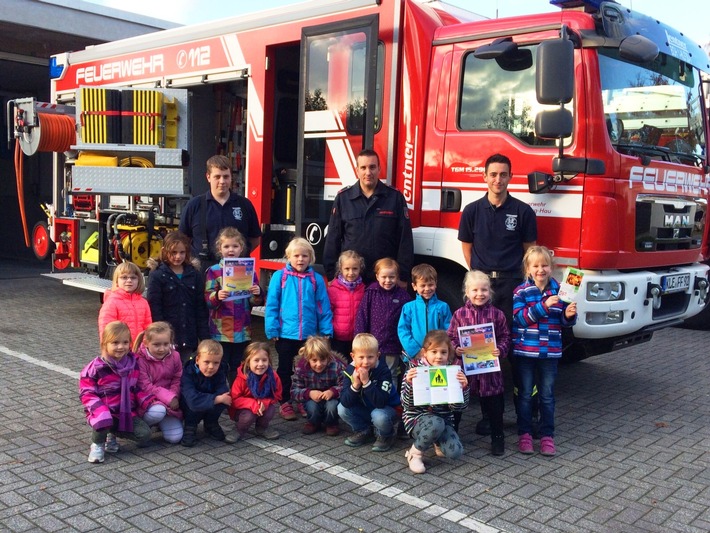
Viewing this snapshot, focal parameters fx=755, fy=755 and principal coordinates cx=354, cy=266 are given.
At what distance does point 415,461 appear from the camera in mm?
4281

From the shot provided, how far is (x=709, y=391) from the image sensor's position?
21.1 feet

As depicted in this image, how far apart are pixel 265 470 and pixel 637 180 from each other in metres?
3.21

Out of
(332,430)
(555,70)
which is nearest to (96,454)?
(332,430)

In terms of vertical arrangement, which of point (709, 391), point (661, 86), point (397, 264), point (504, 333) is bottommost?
point (709, 391)

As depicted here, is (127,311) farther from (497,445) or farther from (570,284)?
(570,284)

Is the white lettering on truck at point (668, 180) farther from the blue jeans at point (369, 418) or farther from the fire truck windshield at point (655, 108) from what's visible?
the blue jeans at point (369, 418)

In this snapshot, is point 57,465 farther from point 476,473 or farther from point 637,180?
point 637,180

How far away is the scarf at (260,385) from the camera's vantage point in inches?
186

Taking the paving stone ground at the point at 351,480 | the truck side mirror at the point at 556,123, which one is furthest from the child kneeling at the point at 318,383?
the truck side mirror at the point at 556,123

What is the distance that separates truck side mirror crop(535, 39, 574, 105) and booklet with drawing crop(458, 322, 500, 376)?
1531mm

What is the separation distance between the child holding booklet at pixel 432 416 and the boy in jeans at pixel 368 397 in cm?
13

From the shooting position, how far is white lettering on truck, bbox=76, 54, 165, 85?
8.04m

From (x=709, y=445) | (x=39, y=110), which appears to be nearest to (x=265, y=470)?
(x=709, y=445)

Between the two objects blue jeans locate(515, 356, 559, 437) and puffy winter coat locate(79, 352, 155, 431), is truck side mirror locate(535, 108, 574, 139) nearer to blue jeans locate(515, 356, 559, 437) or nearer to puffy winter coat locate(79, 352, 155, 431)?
blue jeans locate(515, 356, 559, 437)
